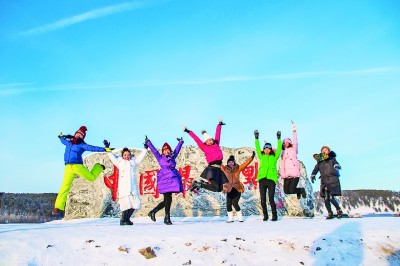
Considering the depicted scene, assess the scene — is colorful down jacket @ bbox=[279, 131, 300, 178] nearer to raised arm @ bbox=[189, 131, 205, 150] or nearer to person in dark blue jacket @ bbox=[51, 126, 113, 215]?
raised arm @ bbox=[189, 131, 205, 150]

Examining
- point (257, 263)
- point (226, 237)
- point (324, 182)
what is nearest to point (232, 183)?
point (324, 182)

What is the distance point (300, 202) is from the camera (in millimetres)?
13617

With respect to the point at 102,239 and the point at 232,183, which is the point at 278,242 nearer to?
the point at 102,239

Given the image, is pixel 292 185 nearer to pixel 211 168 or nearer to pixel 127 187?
pixel 211 168

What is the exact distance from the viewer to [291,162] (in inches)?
364

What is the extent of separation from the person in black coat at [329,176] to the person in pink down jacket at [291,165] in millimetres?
484

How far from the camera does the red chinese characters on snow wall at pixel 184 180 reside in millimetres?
13950

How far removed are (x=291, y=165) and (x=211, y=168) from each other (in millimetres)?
1987

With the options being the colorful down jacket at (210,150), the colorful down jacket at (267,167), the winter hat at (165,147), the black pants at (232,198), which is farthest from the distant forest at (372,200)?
the winter hat at (165,147)

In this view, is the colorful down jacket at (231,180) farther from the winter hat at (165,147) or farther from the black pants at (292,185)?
the black pants at (292,185)

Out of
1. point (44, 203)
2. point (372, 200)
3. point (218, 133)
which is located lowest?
point (372, 200)

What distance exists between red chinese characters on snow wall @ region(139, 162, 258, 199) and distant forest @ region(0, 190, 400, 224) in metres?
6.01

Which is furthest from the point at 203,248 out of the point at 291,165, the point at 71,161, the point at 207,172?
the point at 291,165

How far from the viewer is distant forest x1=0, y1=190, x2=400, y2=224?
824 inches
